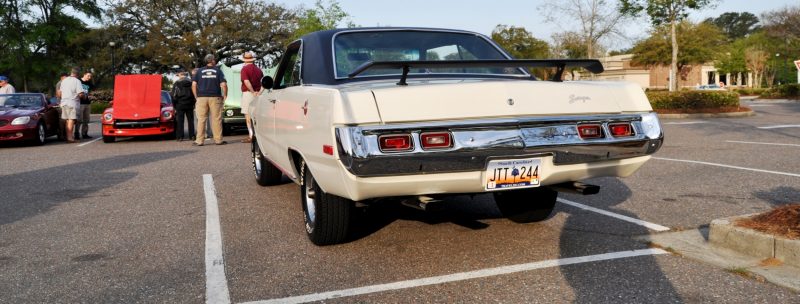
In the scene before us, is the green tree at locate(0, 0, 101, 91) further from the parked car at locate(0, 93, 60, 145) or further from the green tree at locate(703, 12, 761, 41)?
the green tree at locate(703, 12, 761, 41)

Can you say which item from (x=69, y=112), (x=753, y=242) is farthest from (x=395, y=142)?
(x=69, y=112)

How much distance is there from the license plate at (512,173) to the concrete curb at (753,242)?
137 cm

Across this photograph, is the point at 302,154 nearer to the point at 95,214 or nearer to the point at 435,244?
the point at 435,244

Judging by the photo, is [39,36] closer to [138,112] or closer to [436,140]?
[138,112]

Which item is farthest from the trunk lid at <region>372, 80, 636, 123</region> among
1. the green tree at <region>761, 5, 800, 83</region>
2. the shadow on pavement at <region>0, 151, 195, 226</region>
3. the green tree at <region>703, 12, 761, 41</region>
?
the green tree at <region>703, 12, 761, 41</region>

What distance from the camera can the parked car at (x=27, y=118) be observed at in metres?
13.0

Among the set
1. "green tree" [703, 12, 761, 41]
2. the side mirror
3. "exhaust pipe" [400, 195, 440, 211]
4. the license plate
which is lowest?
"exhaust pipe" [400, 195, 440, 211]

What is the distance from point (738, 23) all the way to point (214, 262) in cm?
15698

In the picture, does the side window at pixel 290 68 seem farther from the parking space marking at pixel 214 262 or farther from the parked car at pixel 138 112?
the parked car at pixel 138 112

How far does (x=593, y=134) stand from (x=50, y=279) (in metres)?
3.28

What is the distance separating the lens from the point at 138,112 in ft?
46.0

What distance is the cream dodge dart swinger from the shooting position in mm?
3383

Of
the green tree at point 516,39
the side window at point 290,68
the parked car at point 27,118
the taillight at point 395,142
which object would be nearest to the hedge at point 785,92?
the green tree at point 516,39

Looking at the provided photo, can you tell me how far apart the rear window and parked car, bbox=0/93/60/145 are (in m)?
11.1
